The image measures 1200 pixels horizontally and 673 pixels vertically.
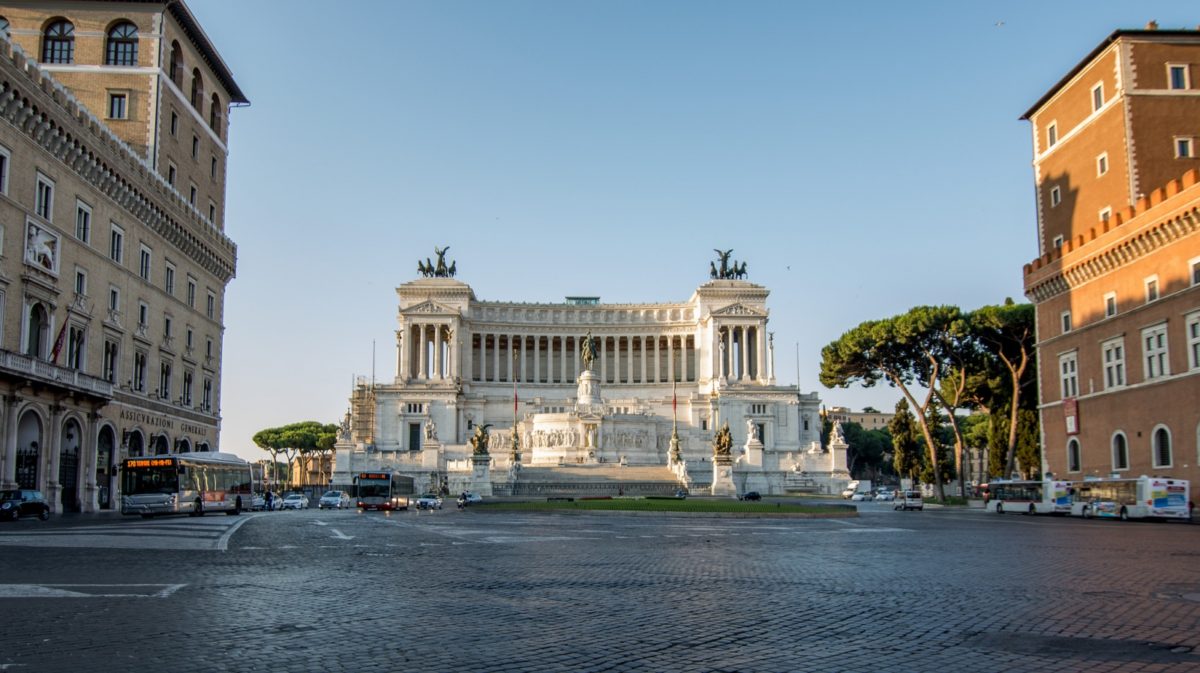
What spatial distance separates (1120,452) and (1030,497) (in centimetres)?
480

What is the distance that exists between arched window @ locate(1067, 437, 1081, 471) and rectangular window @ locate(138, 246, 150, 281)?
1839 inches

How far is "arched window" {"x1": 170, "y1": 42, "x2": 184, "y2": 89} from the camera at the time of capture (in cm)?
5456

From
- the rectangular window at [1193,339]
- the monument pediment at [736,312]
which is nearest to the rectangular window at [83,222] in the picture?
the rectangular window at [1193,339]

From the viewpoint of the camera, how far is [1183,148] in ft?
150

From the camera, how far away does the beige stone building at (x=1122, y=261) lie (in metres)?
39.4

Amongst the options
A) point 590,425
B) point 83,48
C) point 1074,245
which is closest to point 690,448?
point 590,425

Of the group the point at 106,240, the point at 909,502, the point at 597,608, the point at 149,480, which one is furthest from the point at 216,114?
the point at 597,608

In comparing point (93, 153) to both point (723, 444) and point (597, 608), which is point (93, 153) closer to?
point (723, 444)

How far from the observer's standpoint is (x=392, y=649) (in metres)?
8.84

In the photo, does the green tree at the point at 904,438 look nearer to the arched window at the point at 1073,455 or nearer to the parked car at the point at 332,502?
the arched window at the point at 1073,455

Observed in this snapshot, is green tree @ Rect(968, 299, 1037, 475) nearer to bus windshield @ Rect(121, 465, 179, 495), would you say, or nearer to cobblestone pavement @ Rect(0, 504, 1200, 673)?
cobblestone pavement @ Rect(0, 504, 1200, 673)

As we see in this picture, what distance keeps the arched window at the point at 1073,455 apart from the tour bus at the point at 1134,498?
494 centimetres

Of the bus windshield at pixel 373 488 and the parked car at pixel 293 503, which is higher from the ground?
the bus windshield at pixel 373 488

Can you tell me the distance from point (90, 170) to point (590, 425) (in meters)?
46.0
